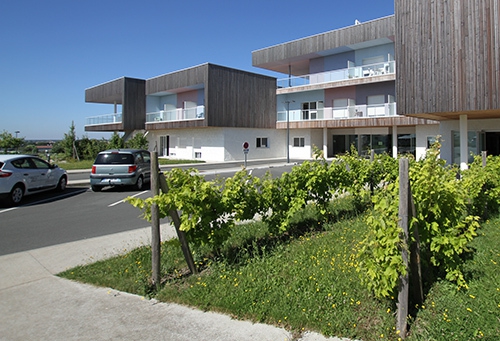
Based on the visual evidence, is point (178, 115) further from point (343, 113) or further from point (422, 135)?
point (422, 135)

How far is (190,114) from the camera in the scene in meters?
35.1

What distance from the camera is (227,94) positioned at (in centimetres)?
3409

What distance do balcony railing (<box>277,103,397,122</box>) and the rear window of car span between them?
67.6ft

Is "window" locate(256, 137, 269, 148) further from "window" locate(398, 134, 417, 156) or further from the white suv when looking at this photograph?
the white suv

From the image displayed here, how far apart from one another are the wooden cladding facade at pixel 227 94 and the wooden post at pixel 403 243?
97.3 ft

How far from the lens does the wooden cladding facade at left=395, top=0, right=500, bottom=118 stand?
47.2 feet

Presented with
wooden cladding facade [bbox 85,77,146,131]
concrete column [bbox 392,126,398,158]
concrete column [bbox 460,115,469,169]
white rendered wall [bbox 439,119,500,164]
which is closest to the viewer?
concrete column [bbox 460,115,469,169]

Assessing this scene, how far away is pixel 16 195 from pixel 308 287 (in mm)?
10988

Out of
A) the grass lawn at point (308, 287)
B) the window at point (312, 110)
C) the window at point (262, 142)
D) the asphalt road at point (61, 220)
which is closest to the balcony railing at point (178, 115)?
the window at point (262, 142)

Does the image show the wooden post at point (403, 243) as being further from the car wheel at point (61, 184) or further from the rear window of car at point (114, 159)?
the car wheel at point (61, 184)

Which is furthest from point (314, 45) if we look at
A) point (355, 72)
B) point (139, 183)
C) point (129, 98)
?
point (139, 183)

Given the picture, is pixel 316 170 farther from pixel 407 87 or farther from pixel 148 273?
pixel 407 87

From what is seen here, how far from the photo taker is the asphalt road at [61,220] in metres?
7.65

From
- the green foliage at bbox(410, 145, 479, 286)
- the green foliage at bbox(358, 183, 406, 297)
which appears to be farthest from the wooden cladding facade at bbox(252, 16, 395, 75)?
the green foliage at bbox(358, 183, 406, 297)
